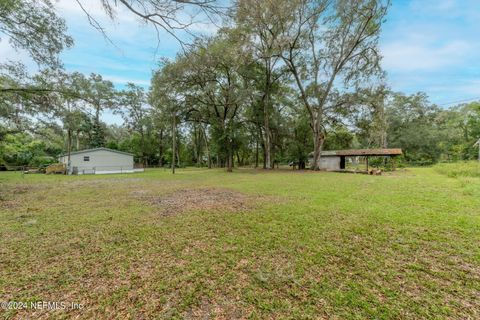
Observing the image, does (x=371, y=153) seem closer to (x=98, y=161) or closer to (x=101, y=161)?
(x=101, y=161)

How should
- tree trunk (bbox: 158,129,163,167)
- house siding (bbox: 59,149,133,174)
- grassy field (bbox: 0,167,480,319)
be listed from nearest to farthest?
1. grassy field (bbox: 0,167,480,319)
2. house siding (bbox: 59,149,133,174)
3. tree trunk (bbox: 158,129,163,167)

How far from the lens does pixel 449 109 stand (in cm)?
3381

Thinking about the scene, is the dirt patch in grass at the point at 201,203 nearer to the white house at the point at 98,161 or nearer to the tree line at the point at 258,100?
the tree line at the point at 258,100

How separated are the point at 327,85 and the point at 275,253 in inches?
743

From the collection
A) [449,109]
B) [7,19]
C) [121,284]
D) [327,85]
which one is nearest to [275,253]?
[121,284]

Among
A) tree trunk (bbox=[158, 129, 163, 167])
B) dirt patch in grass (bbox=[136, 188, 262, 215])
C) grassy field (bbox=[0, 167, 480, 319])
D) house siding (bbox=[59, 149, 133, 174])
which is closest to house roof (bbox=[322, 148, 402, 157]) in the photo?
grassy field (bbox=[0, 167, 480, 319])

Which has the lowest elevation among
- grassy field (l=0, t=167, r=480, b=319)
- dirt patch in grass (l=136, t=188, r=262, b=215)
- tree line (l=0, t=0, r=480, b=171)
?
grassy field (l=0, t=167, r=480, b=319)

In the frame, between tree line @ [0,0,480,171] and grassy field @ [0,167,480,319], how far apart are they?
142 inches

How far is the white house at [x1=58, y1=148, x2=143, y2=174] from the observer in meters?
19.6

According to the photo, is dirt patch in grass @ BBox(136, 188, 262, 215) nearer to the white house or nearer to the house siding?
the white house

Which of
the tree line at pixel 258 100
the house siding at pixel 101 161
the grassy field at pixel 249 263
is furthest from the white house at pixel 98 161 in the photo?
the grassy field at pixel 249 263

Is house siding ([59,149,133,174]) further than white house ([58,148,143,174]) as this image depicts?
Yes

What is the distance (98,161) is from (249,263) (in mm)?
23682

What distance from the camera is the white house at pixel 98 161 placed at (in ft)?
64.4
